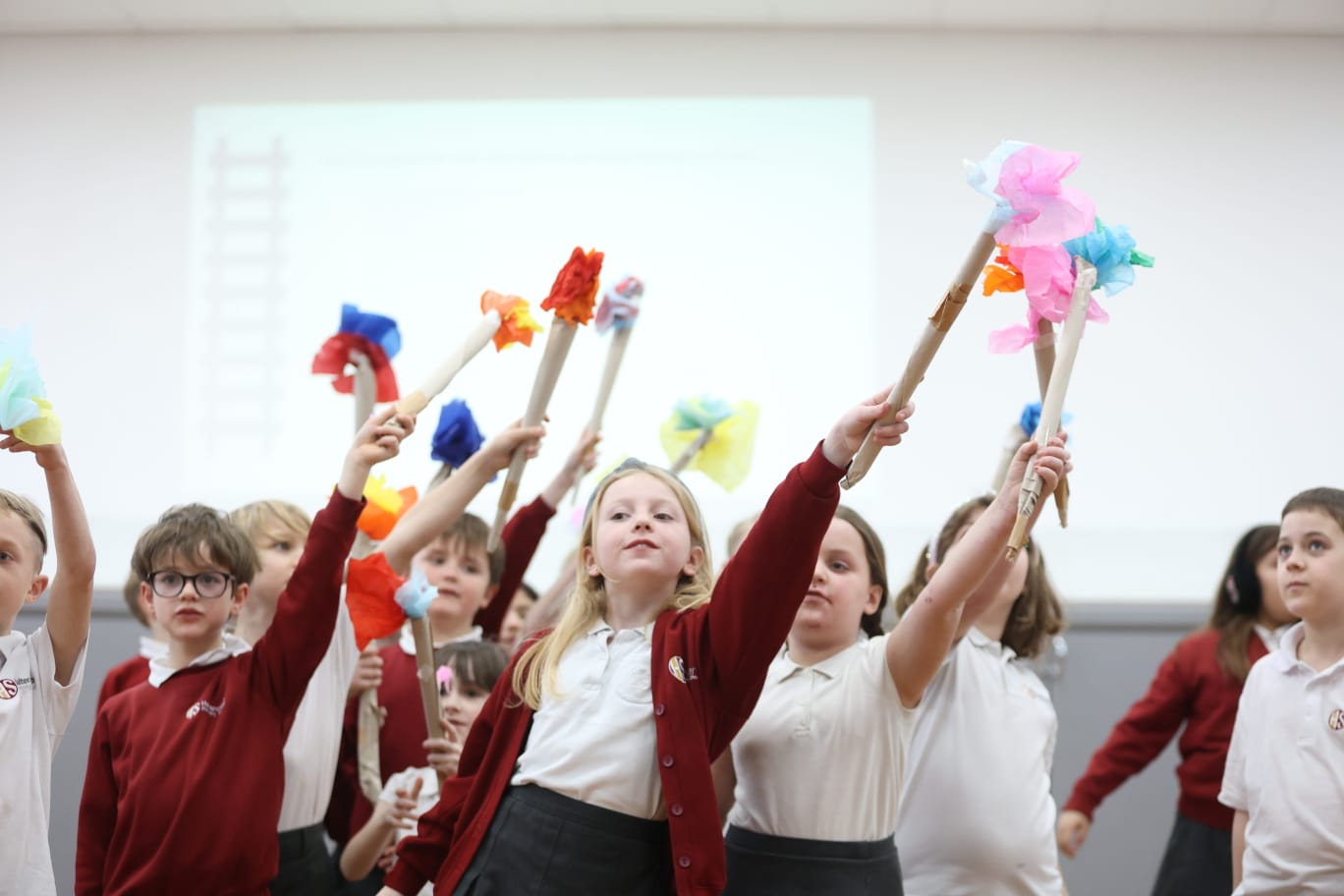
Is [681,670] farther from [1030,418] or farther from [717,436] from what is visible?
[717,436]

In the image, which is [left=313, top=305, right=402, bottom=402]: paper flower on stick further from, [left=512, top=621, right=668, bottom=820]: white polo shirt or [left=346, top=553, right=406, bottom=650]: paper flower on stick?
[left=512, top=621, right=668, bottom=820]: white polo shirt

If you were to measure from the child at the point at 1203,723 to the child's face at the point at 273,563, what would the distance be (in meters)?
1.66

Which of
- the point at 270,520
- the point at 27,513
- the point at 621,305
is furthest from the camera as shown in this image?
the point at 621,305

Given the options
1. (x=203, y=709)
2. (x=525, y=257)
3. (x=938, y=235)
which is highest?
(x=938, y=235)

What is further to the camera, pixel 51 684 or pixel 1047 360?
pixel 51 684

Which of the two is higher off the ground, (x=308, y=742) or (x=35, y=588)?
(x=35, y=588)

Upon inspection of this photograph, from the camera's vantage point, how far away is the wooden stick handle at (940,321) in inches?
54.8

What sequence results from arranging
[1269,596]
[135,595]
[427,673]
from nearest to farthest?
[427,673], [135,595], [1269,596]

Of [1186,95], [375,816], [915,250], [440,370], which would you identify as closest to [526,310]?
[440,370]

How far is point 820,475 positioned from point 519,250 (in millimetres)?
2612

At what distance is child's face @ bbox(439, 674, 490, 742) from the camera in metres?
2.36

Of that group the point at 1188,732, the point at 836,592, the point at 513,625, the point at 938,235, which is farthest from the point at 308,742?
the point at 938,235

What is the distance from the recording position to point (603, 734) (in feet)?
5.50

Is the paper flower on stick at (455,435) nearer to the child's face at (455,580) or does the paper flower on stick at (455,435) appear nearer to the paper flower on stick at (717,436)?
the child's face at (455,580)
